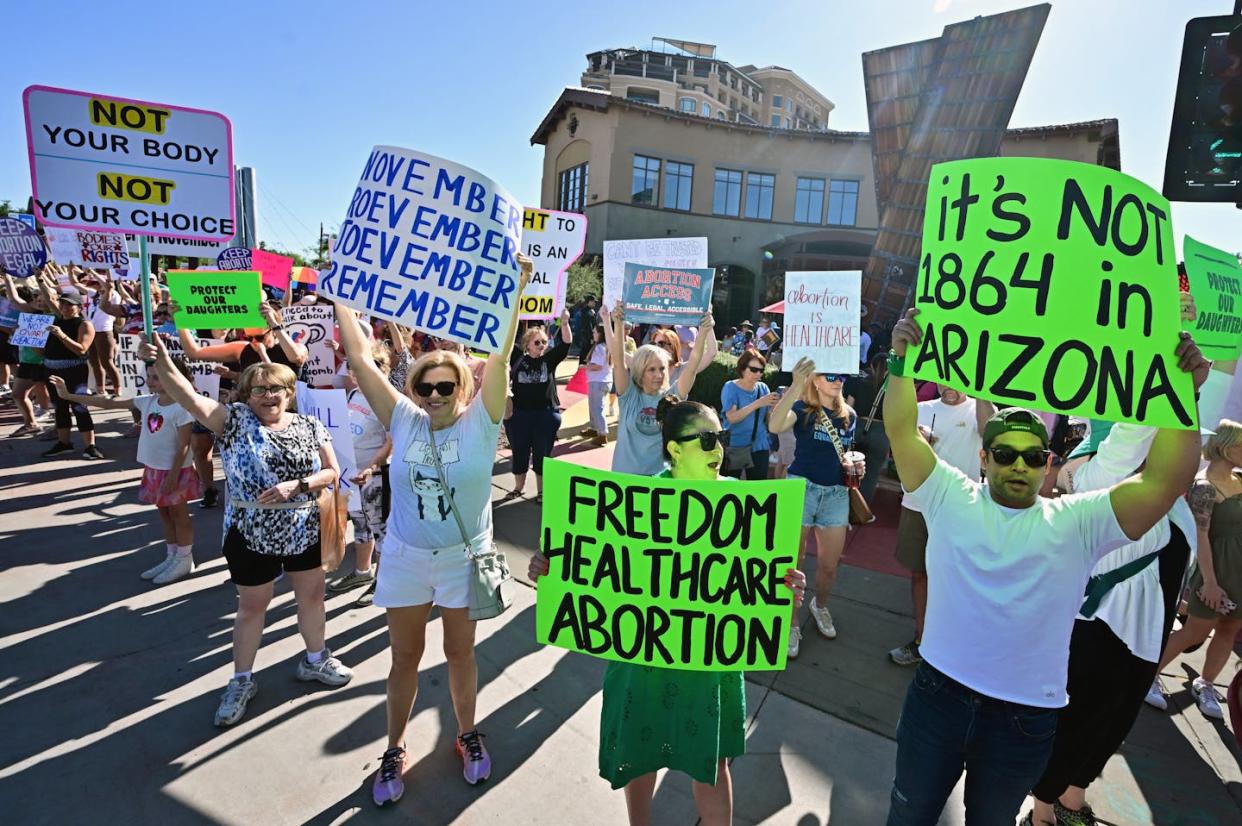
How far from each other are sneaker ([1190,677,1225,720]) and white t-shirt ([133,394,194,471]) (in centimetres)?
726

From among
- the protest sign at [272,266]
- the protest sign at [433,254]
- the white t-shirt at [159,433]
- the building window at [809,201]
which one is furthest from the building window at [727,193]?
the protest sign at [433,254]

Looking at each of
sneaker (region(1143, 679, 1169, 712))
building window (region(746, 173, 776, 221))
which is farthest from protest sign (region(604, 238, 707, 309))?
building window (region(746, 173, 776, 221))

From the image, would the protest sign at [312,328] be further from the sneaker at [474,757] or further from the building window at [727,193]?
the building window at [727,193]

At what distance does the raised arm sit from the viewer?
2232 mm

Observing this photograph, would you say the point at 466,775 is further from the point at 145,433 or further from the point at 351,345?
the point at 145,433

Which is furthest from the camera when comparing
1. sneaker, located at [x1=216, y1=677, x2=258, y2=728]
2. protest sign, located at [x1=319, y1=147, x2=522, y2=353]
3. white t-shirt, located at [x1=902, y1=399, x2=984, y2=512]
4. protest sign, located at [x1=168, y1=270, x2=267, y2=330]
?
protest sign, located at [x1=168, y1=270, x2=267, y2=330]

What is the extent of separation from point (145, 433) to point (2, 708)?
231cm

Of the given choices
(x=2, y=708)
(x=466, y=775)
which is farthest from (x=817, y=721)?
(x=2, y=708)

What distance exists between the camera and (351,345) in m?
2.96

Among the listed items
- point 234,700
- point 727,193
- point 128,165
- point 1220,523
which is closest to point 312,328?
point 128,165

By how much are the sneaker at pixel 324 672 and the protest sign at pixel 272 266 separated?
7701mm

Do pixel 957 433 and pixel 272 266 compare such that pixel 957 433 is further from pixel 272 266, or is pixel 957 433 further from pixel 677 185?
pixel 677 185

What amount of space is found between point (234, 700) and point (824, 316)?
4357 millimetres

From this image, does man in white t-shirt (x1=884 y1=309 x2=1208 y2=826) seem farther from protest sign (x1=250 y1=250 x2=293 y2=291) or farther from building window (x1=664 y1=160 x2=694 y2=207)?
building window (x1=664 y1=160 x2=694 y2=207)
